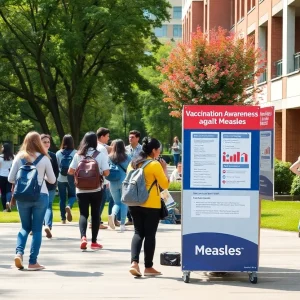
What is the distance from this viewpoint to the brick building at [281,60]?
3378 centimetres

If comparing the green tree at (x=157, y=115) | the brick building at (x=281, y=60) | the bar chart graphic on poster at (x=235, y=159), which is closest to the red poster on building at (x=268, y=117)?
the bar chart graphic on poster at (x=235, y=159)

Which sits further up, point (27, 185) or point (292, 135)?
point (292, 135)

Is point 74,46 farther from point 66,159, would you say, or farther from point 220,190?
point 220,190

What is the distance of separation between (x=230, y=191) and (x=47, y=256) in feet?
11.9

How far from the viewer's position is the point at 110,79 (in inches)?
1855

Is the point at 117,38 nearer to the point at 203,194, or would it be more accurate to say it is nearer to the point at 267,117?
the point at 267,117

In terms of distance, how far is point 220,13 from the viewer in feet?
173

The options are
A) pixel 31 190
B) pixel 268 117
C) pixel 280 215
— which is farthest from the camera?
pixel 280 215

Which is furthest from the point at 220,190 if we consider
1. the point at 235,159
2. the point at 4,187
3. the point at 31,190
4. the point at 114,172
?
the point at 4,187

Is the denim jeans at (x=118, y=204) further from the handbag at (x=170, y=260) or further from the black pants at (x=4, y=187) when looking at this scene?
the black pants at (x=4, y=187)

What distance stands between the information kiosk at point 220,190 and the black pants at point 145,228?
54 cm

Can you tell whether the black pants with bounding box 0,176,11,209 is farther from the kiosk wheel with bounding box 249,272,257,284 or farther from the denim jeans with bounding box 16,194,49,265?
the kiosk wheel with bounding box 249,272,257,284

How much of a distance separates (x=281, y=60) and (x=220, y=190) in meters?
26.2

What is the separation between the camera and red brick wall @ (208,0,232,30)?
5222cm
